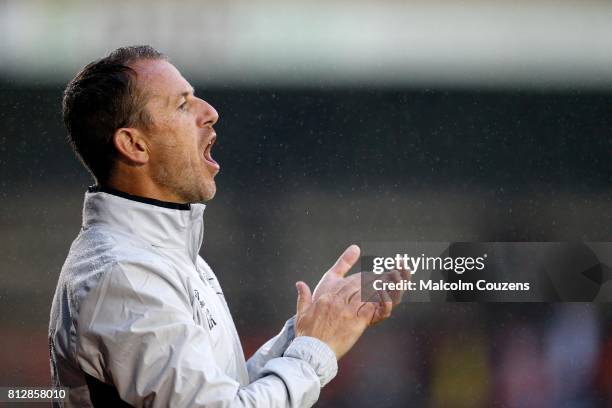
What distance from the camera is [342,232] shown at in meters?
1.71

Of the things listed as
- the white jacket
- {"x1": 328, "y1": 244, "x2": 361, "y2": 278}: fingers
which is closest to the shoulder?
the white jacket

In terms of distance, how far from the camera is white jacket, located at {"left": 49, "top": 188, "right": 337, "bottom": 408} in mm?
816

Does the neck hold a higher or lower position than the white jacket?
higher

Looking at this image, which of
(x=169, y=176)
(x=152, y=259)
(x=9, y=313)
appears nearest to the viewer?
(x=152, y=259)

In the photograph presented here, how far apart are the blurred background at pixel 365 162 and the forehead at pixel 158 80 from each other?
698mm

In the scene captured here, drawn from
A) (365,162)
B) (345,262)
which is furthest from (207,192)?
(365,162)

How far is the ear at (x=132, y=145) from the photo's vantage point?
97cm

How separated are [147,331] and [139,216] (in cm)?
17

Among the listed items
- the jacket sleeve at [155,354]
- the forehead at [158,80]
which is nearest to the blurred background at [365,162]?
the forehead at [158,80]

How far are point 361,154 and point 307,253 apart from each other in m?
0.23

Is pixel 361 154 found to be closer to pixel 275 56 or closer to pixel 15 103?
pixel 275 56

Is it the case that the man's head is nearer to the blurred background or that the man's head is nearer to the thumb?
the thumb

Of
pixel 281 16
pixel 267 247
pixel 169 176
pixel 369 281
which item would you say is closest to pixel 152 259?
pixel 169 176

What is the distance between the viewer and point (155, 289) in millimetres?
858
